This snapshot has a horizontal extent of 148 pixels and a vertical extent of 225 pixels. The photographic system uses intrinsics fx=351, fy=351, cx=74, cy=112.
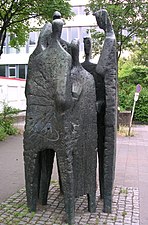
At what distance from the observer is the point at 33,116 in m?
4.53

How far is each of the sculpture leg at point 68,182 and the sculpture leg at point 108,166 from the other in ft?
2.14

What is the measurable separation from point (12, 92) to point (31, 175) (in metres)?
13.5

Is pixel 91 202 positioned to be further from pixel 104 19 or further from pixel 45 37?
pixel 104 19

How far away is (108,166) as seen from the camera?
193 inches

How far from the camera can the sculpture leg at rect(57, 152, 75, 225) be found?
174 inches

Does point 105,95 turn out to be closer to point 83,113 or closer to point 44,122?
point 83,113

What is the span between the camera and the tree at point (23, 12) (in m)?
11.6

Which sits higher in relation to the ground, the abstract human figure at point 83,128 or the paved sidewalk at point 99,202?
the abstract human figure at point 83,128

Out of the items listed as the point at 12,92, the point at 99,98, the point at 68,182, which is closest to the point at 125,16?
the point at 12,92

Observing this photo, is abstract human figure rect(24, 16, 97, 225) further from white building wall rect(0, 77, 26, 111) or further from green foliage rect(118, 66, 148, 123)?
green foliage rect(118, 66, 148, 123)

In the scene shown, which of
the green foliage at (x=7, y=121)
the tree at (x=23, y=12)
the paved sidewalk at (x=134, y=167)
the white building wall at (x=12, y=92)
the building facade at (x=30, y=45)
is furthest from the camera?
the building facade at (x=30, y=45)

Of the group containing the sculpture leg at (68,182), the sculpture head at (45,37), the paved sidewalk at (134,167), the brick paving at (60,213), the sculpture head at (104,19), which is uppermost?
the sculpture head at (104,19)

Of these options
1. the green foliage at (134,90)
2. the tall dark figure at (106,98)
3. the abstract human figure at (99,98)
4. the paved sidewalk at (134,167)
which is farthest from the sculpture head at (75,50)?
the green foliage at (134,90)

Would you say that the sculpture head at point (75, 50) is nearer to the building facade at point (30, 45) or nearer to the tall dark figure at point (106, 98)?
the tall dark figure at point (106, 98)
